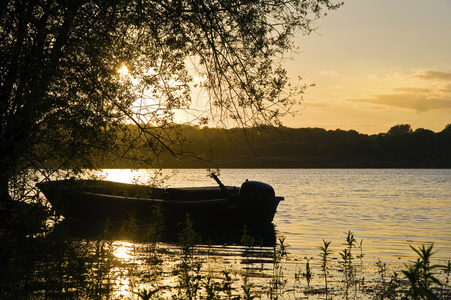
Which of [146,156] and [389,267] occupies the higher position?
[146,156]

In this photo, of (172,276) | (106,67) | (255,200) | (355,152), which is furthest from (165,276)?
(355,152)

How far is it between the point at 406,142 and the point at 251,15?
18072cm

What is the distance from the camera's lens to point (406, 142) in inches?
7003

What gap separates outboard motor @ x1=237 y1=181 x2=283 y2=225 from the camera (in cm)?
Answer: 2231

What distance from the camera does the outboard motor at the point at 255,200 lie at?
73.2 ft

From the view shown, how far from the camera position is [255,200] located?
2238cm

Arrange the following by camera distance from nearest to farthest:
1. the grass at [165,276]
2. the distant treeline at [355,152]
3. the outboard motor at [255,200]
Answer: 1. the grass at [165,276]
2. the outboard motor at [255,200]
3. the distant treeline at [355,152]

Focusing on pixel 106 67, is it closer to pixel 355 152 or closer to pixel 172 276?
pixel 172 276

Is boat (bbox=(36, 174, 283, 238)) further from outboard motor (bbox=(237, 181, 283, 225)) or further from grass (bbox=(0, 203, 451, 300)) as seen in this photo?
grass (bbox=(0, 203, 451, 300))

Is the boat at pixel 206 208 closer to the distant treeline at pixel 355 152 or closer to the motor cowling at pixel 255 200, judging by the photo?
the motor cowling at pixel 255 200

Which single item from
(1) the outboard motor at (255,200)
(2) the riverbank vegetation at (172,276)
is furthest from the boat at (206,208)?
(2) the riverbank vegetation at (172,276)

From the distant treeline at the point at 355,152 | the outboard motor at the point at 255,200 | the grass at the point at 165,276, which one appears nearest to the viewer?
the grass at the point at 165,276

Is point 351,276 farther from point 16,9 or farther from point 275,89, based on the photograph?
point 16,9

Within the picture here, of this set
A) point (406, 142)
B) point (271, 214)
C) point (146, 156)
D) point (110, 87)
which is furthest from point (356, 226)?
point (406, 142)
